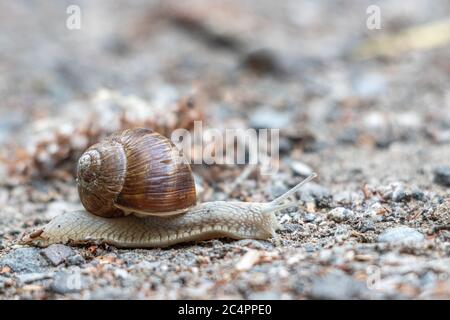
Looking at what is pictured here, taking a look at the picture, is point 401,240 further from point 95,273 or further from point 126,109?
point 126,109

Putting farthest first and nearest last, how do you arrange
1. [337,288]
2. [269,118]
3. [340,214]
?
[269,118] < [340,214] < [337,288]

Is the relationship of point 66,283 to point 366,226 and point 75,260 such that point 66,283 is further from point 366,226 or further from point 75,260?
point 366,226

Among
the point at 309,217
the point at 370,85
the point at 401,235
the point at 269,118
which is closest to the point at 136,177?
the point at 309,217

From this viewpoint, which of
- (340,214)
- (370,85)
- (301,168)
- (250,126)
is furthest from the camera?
(370,85)

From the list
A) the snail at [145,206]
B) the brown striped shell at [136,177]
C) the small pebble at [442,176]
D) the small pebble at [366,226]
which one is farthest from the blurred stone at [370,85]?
the brown striped shell at [136,177]

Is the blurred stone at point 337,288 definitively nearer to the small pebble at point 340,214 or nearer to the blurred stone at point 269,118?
the small pebble at point 340,214
